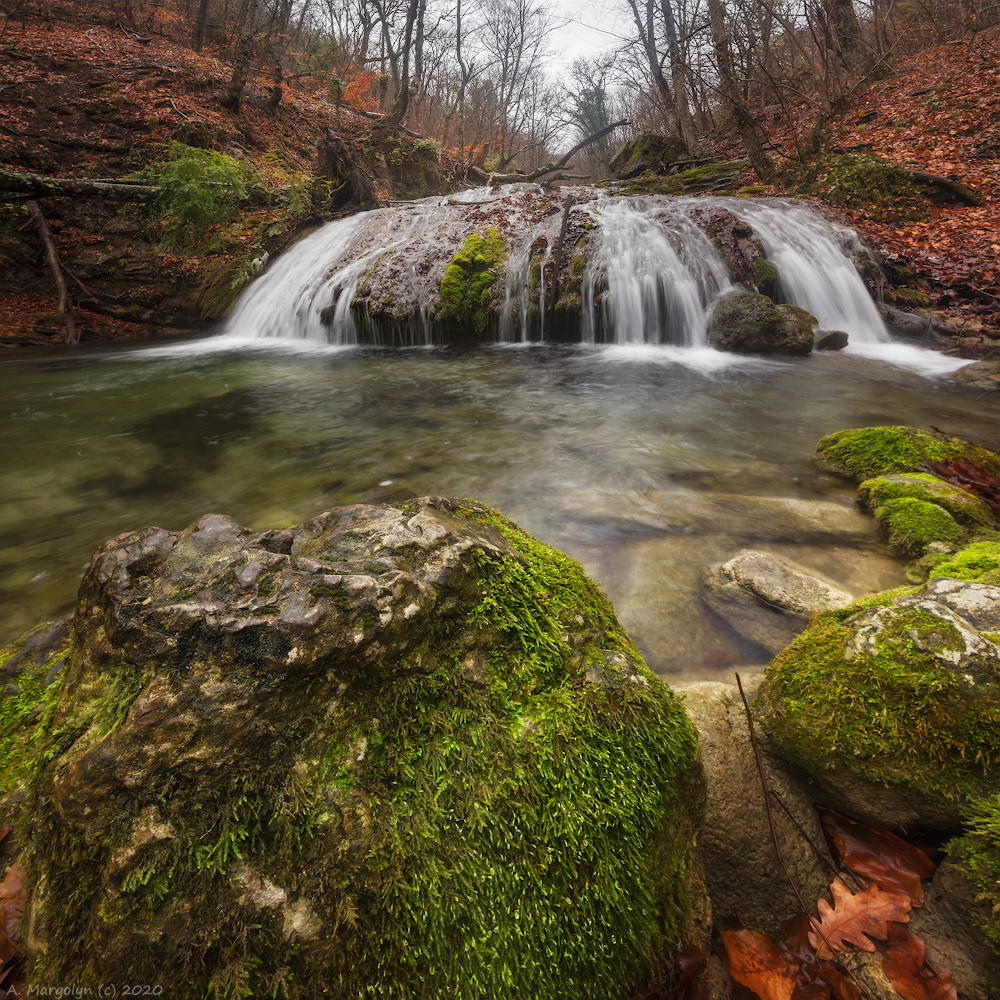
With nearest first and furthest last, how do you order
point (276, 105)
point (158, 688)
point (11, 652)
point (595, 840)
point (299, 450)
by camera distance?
point (158, 688)
point (595, 840)
point (11, 652)
point (299, 450)
point (276, 105)

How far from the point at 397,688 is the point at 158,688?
0.55 metres

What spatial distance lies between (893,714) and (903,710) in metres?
0.03

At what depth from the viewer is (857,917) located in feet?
4.89

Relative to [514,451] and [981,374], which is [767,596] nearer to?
[514,451]

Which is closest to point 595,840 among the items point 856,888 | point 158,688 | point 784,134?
point 856,888

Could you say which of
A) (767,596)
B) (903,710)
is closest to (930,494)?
(767,596)

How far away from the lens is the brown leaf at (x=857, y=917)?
1442mm

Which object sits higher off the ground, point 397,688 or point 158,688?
point 158,688

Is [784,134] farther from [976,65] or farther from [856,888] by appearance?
[856,888]

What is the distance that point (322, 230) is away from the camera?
44.9 ft

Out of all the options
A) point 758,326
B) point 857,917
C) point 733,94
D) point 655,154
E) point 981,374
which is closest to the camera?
point 857,917

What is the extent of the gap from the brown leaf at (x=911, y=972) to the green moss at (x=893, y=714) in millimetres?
405

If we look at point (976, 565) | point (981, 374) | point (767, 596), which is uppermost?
point (981, 374)

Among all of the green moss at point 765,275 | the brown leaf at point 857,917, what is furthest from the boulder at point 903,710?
the green moss at point 765,275
